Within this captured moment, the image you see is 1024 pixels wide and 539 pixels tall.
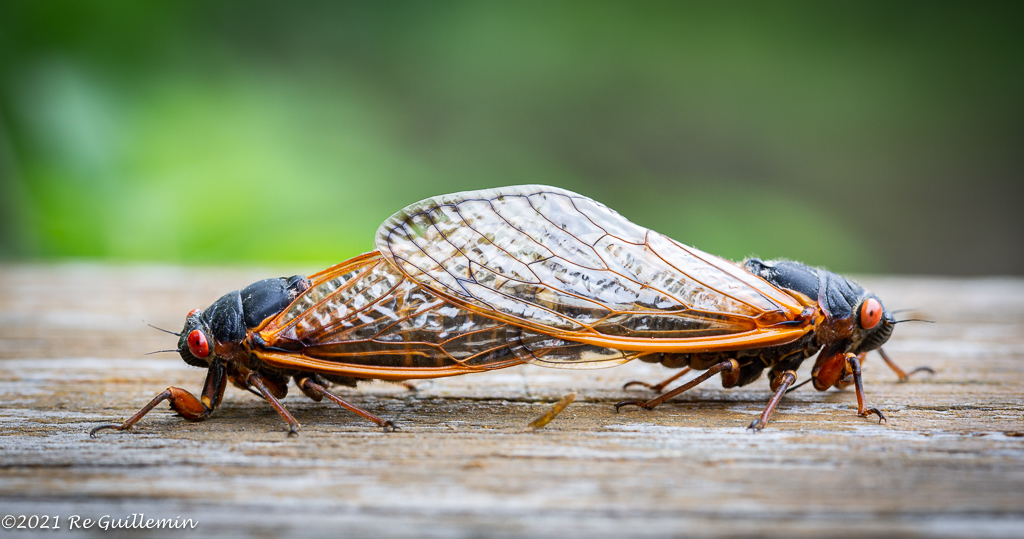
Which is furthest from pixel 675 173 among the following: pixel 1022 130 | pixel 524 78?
pixel 1022 130

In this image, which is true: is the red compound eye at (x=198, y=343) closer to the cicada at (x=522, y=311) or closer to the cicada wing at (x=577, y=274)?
the cicada at (x=522, y=311)

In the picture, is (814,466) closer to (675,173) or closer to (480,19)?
(675,173)

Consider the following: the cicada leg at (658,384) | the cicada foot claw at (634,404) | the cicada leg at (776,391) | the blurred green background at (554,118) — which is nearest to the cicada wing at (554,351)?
the cicada foot claw at (634,404)

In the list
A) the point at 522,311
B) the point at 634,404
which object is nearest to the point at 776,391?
the point at 634,404

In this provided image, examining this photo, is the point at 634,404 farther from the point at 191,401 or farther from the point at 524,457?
the point at 191,401

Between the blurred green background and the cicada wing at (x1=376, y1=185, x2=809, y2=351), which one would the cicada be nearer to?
the cicada wing at (x1=376, y1=185, x2=809, y2=351)

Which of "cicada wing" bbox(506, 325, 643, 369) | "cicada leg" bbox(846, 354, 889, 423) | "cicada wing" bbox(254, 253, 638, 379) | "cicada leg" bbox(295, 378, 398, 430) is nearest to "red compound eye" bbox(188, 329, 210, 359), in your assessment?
"cicada wing" bbox(254, 253, 638, 379)
